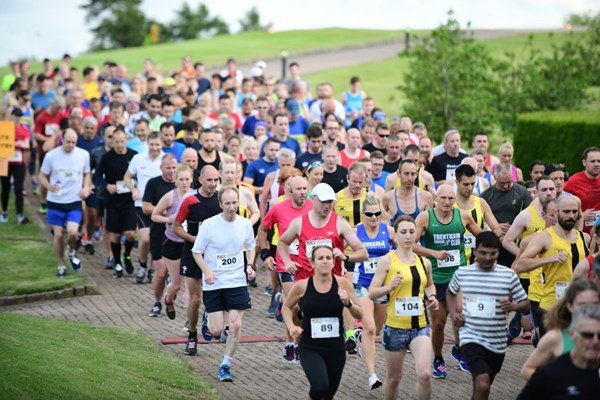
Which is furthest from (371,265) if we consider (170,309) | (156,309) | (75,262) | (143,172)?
(75,262)

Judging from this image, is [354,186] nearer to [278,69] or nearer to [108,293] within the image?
[108,293]

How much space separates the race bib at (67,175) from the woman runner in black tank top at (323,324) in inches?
340

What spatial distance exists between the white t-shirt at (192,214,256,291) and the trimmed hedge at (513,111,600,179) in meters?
11.6

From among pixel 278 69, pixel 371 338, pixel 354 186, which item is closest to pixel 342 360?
pixel 371 338

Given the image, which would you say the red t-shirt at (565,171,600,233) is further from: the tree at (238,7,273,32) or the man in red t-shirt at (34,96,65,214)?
the tree at (238,7,273,32)

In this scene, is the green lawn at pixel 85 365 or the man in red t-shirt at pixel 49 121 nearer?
the green lawn at pixel 85 365

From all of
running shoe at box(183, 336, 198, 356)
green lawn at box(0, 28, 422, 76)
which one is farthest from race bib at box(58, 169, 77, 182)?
green lawn at box(0, 28, 422, 76)

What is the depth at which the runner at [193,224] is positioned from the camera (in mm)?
13734

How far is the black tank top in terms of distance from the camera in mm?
10328

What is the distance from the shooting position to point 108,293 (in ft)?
58.1

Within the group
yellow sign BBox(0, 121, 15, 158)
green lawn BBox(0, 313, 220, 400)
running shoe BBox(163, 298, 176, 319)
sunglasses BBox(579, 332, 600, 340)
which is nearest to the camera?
sunglasses BBox(579, 332, 600, 340)

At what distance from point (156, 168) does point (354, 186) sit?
15.8 feet

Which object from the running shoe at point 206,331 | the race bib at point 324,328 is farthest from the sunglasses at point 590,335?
the running shoe at point 206,331

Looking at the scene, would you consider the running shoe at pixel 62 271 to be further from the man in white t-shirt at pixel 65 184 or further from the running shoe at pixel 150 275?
the running shoe at pixel 150 275
